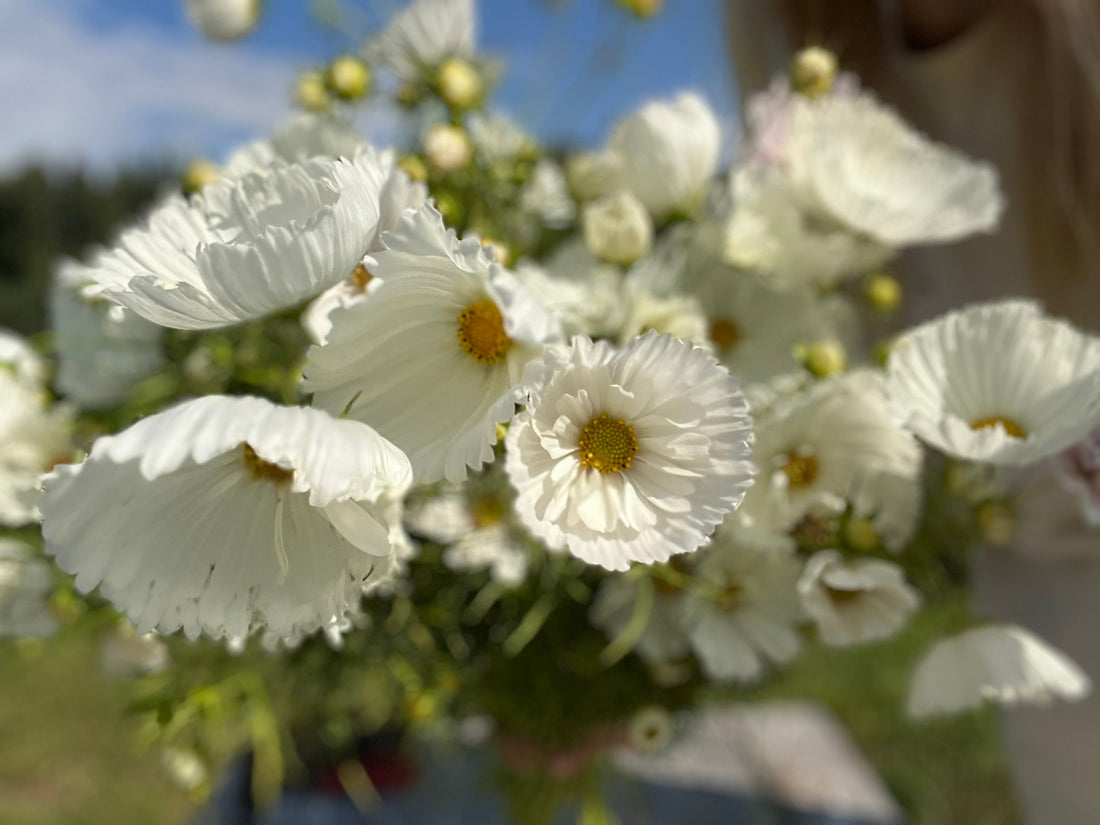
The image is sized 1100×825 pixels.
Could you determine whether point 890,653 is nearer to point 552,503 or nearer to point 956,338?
point 956,338

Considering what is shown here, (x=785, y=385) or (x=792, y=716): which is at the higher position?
(x=785, y=385)

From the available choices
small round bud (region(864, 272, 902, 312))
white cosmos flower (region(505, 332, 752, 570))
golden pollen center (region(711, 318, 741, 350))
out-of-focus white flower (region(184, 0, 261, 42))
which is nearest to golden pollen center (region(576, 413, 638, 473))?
white cosmos flower (region(505, 332, 752, 570))

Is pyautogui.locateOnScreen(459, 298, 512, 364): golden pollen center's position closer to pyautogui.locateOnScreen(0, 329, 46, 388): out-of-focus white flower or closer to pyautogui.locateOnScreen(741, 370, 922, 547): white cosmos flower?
pyautogui.locateOnScreen(741, 370, 922, 547): white cosmos flower

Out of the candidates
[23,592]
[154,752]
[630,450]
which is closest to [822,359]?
[630,450]

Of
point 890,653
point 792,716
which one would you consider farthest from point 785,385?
point 890,653

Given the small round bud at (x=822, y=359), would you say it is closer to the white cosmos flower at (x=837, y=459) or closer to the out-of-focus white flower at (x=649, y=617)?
the white cosmos flower at (x=837, y=459)

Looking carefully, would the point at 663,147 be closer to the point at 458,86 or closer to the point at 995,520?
the point at 458,86

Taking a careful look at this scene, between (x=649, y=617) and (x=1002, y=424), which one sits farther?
(x=649, y=617)
